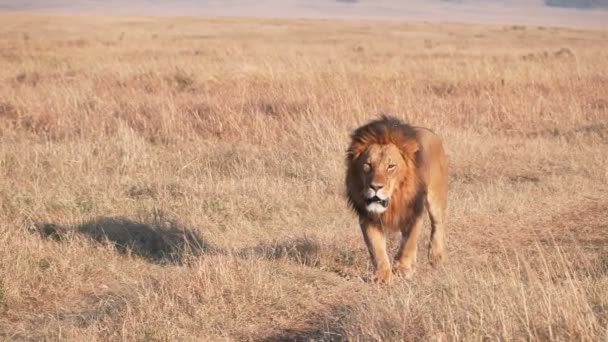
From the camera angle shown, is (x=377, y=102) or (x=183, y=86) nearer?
(x=377, y=102)

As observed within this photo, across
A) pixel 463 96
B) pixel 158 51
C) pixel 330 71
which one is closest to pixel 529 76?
pixel 463 96

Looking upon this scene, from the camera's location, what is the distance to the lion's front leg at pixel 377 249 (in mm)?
5496

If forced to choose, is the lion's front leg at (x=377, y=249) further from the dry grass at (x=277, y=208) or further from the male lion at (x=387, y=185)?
the dry grass at (x=277, y=208)

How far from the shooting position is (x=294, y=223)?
7.33 meters

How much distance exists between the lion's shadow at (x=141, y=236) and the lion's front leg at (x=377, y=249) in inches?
50.8

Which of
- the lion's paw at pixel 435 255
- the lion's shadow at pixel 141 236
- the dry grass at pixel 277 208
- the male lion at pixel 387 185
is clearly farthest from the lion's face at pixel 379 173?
the lion's shadow at pixel 141 236

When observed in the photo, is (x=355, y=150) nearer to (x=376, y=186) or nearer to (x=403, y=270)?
(x=376, y=186)

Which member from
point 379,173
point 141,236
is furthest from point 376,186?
point 141,236

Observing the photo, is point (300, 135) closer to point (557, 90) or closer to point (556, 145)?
point (556, 145)

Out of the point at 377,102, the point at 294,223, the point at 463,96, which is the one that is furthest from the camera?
the point at 463,96

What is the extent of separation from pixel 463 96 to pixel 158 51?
515 inches

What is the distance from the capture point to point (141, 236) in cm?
695

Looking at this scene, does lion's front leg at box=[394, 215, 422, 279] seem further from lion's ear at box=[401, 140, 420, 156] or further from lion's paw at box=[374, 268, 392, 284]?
lion's ear at box=[401, 140, 420, 156]

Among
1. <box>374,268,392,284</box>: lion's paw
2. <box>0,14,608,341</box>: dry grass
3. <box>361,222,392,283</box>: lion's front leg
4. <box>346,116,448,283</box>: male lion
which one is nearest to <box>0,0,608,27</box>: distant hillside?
<box>0,14,608,341</box>: dry grass
